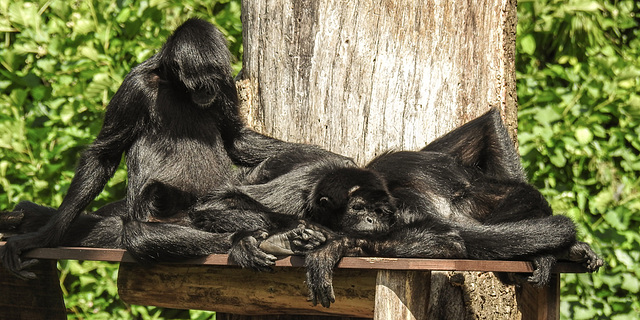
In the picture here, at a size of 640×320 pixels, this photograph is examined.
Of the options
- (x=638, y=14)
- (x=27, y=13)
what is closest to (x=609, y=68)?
(x=638, y=14)

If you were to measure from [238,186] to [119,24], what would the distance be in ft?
12.6

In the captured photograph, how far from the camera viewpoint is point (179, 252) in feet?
14.0

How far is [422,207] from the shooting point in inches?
177

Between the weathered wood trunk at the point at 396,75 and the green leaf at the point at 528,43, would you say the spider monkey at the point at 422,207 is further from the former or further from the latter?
the green leaf at the point at 528,43

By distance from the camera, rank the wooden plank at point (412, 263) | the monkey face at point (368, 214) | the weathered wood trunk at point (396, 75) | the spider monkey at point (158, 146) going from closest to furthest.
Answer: the wooden plank at point (412, 263), the monkey face at point (368, 214), the spider monkey at point (158, 146), the weathered wood trunk at point (396, 75)

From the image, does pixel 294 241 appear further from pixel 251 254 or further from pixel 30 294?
pixel 30 294

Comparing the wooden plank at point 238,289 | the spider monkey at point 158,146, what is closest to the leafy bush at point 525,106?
the spider monkey at point 158,146

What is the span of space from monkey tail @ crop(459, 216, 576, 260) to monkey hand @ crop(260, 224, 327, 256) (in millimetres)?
767

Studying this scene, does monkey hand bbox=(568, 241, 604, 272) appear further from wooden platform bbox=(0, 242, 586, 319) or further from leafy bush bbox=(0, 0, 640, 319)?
leafy bush bbox=(0, 0, 640, 319)

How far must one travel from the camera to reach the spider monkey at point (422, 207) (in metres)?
3.91

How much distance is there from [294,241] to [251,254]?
9.4 inches

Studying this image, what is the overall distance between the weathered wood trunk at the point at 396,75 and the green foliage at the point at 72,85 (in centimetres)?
219

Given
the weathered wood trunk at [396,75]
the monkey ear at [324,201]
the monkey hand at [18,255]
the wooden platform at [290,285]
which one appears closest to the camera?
the wooden platform at [290,285]

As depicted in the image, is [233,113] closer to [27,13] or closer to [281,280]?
[281,280]
